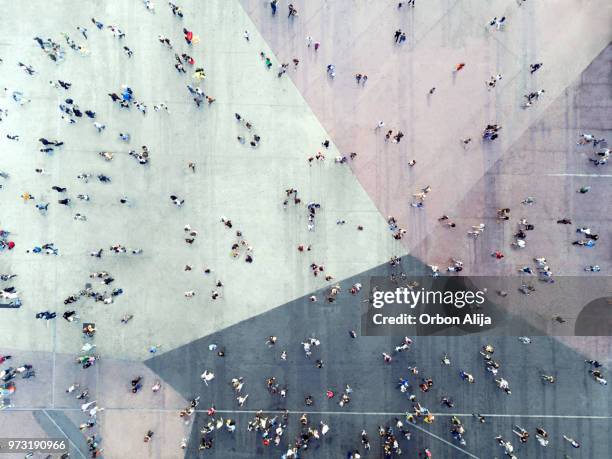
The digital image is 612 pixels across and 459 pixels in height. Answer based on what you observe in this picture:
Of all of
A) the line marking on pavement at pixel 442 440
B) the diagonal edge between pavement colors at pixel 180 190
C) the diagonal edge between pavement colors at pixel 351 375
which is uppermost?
the diagonal edge between pavement colors at pixel 180 190

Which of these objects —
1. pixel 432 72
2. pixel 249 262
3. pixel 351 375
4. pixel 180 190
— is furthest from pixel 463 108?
pixel 180 190

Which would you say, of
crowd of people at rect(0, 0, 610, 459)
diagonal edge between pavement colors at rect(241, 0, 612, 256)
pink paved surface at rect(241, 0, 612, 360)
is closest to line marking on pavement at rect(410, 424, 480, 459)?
crowd of people at rect(0, 0, 610, 459)

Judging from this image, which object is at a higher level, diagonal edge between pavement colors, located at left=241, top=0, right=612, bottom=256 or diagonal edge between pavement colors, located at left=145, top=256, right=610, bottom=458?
diagonal edge between pavement colors, located at left=241, top=0, right=612, bottom=256

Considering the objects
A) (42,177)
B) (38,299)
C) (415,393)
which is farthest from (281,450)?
(42,177)

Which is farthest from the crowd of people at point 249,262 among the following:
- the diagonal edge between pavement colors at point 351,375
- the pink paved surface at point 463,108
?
the pink paved surface at point 463,108

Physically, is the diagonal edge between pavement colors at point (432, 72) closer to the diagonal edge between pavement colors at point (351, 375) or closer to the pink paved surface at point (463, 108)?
the pink paved surface at point (463, 108)

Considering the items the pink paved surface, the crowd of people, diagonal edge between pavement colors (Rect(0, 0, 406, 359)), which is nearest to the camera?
the crowd of people

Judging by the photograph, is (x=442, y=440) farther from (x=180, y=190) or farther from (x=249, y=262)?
(x=180, y=190)

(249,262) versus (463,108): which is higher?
(463,108)

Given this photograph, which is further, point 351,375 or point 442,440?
point 351,375

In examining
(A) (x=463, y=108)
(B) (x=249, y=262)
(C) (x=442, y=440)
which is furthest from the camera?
(A) (x=463, y=108)

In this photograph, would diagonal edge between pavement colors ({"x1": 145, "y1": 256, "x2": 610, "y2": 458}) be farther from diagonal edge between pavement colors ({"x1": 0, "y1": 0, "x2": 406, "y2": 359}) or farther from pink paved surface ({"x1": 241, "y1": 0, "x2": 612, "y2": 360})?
pink paved surface ({"x1": 241, "y1": 0, "x2": 612, "y2": 360})
